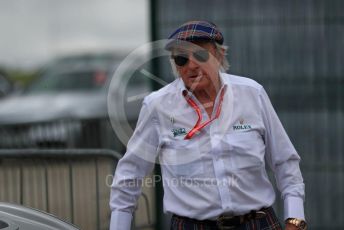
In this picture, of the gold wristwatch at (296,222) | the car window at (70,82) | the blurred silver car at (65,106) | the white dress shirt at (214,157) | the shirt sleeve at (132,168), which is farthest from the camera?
the car window at (70,82)

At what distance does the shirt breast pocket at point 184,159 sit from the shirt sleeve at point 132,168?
0.14m

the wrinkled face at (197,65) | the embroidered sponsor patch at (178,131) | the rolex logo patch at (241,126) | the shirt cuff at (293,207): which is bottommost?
the shirt cuff at (293,207)

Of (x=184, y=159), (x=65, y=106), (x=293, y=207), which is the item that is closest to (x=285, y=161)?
(x=293, y=207)

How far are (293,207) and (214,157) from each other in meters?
0.45

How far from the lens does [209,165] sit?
440 centimetres

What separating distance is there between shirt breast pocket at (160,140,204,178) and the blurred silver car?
6.13 metres

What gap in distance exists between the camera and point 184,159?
443 centimetres

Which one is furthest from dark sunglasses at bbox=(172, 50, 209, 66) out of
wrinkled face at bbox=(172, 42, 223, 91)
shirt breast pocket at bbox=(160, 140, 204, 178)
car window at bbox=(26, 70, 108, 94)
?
car window at bbox=(26, 70, 108, 94)

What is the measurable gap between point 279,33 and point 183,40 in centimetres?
350

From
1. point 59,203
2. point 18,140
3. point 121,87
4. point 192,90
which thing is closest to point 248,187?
point 192,90

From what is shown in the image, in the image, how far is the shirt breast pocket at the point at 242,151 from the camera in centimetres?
440

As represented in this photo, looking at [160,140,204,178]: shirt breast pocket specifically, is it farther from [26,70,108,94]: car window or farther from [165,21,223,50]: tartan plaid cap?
[26,70,108,94]: car window

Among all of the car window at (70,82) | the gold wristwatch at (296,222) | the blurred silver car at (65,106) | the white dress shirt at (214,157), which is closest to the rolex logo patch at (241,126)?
the white dress shirt at (214,157)

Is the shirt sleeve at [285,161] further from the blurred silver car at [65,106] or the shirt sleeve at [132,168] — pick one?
the blurred silver car at [65,106]
